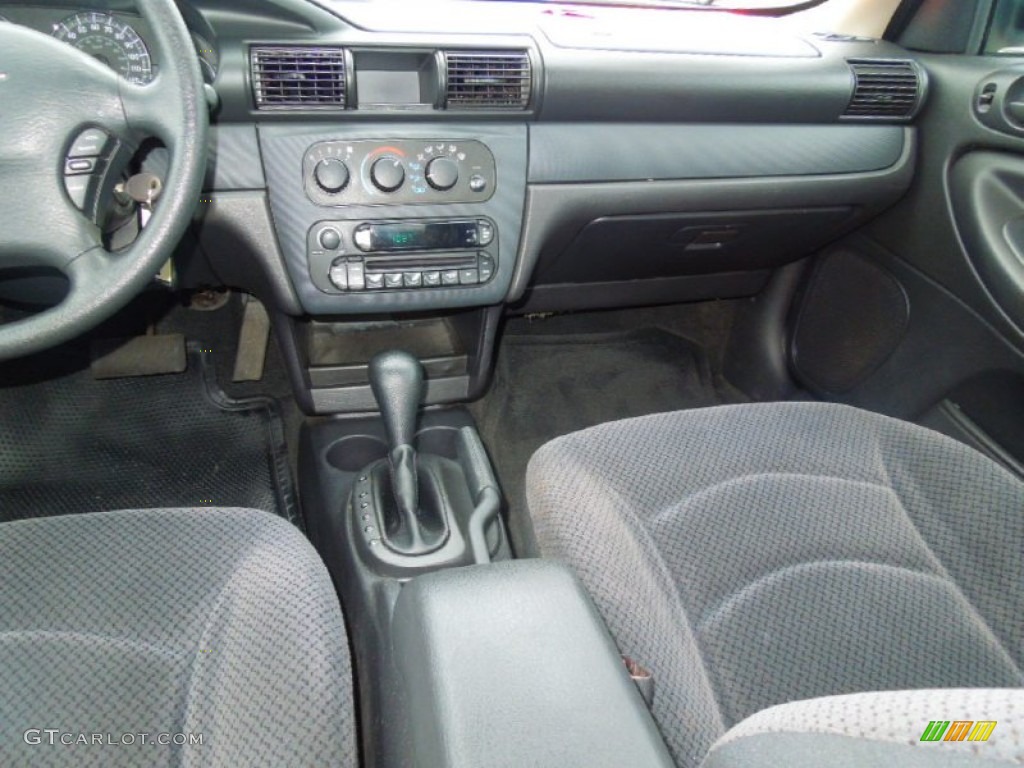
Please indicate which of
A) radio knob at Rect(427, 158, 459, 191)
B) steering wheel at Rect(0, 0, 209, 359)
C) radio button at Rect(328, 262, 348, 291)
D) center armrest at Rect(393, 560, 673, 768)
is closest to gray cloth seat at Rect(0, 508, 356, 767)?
center armrest at Rect(393, 560, 673, 768)

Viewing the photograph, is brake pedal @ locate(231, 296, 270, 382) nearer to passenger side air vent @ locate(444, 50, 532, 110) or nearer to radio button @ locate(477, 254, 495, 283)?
radio button @ locate(477, 254, 495, 283)

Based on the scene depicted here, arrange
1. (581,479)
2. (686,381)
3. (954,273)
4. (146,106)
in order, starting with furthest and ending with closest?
(686,381)
(954,273)
(581,479)
(146,106)

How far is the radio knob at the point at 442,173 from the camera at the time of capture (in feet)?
4.19

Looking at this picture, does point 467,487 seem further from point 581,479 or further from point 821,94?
point 821,94

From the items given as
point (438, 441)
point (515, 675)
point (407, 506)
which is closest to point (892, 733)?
point (515, 675)

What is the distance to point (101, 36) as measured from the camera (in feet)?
3.28

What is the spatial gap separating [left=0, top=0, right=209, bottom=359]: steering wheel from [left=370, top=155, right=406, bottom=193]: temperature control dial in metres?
0.42

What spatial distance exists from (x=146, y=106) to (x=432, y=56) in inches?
19.8

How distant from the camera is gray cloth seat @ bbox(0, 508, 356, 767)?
2.22 feet

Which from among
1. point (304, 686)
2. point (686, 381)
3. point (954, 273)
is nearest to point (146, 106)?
point (304, 686)

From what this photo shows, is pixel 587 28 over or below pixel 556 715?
over

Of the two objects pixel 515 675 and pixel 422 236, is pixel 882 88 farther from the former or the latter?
pixel 515 675

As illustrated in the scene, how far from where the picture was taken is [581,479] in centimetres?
98

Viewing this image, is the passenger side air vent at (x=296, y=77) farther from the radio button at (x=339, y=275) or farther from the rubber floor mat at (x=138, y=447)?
the rubber floor mat at (x=138, y=447)
